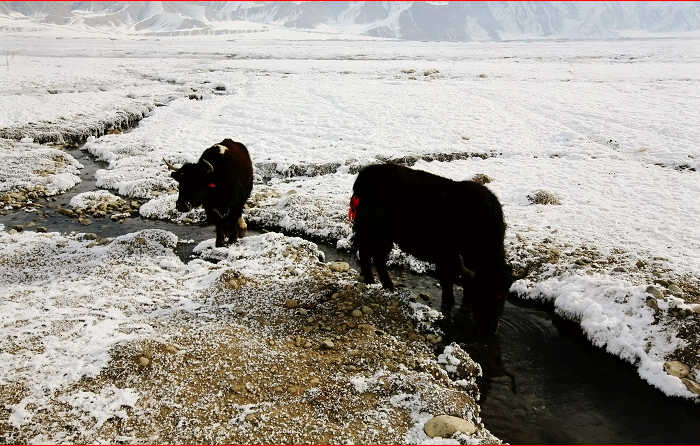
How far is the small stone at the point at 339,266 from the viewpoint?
6.86 m

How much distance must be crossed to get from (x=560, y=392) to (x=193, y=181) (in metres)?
5.60

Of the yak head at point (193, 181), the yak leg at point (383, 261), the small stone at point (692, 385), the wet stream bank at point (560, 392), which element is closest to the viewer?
the wet stream bank at point (560, 392)

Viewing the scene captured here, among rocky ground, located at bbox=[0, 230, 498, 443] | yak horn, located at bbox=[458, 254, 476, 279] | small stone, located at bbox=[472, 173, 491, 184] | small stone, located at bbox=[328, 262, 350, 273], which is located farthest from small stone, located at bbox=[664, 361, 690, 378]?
small stone, located at bbox=[472, 173, 491, 184]

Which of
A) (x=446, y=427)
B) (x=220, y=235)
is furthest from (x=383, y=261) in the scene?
(x=220, y=235)

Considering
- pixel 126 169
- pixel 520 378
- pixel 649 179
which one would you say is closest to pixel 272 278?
pixel 520 378

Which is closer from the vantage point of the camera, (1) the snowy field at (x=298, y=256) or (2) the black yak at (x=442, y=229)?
(1) the snowy field at (x=298, y=256)

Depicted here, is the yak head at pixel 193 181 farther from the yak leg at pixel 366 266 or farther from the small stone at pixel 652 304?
the small stone at pixel 652 304

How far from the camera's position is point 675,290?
19.2 feet

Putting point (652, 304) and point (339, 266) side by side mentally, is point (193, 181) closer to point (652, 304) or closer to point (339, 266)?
point (339, 266)

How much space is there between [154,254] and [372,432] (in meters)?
4.75

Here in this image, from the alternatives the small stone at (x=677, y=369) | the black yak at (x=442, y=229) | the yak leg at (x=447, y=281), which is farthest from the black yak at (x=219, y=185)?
the small stone at (x=677, y=369)

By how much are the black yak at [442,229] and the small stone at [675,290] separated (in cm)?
242

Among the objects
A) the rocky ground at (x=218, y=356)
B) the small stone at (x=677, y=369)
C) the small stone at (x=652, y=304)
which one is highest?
the small stone at (x=652, y=304)

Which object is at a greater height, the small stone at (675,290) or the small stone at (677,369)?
the small stone at (675,290)
